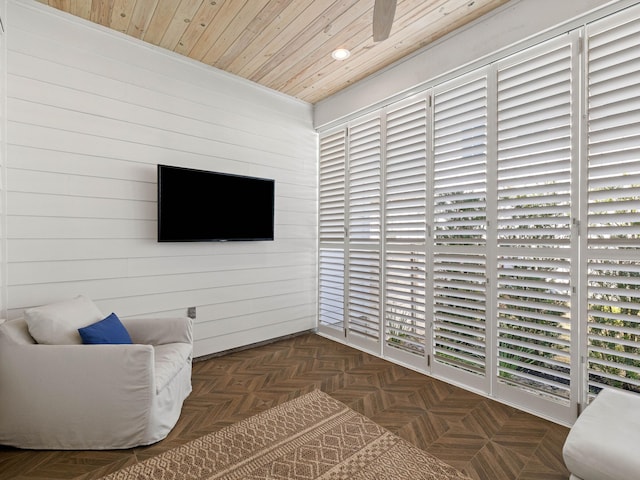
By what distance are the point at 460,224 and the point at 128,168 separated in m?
2.89

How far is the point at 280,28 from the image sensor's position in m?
2.67

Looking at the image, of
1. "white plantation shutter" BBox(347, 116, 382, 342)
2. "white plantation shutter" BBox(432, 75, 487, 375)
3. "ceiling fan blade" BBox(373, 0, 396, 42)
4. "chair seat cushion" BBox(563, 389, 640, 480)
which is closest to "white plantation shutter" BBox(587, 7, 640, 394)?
"chair seat cushion" BBox(563, 389, 640, 480)

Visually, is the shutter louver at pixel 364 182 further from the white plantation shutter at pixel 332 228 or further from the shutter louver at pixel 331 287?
the shutter louver at pixel 331 287

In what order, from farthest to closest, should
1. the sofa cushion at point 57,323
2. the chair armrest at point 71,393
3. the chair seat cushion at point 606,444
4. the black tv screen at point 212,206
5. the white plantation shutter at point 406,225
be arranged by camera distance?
the white plantation shutter at point 406,225 → the black tv screen at point 212,206 → the sofa cushion at point 57,323 → the chair armrest at point 71,393 → the chair seat cushion at point 606,444

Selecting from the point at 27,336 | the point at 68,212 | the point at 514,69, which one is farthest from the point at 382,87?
the point at 27,336

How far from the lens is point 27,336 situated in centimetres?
200

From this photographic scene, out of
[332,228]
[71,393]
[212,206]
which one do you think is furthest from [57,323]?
[332,228]

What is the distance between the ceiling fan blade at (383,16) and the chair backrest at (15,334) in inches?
104

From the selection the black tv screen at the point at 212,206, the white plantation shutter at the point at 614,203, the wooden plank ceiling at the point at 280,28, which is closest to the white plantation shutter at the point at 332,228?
the black tv screen at the point at 212,206

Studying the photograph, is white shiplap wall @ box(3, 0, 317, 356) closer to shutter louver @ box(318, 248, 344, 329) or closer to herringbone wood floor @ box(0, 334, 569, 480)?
shutter louver @ box(318, 248, 344, 329)

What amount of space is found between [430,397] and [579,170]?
6.39 ft

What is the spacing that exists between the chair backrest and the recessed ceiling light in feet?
10.3

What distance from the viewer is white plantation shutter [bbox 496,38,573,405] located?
2.21 m

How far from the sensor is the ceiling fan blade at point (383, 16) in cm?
153
